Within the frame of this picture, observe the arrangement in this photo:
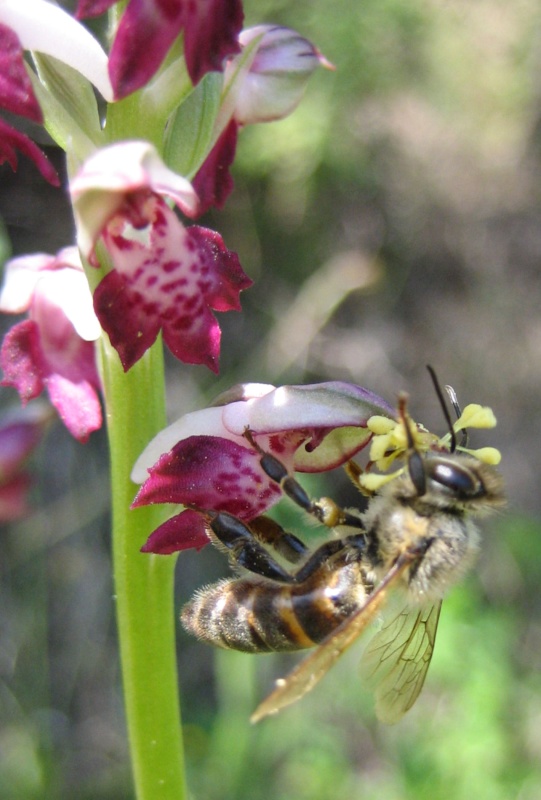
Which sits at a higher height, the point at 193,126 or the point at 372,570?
the point at 193,126

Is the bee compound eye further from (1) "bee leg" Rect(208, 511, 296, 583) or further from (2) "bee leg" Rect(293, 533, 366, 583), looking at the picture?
(1) "bee leg" Rect(208, 511, 296, 583)

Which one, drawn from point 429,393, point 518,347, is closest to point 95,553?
point 429,393

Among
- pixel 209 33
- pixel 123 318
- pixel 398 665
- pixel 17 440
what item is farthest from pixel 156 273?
pixel 17 440

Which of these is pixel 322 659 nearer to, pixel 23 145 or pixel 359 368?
pixel 23 145

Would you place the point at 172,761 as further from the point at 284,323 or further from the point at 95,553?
the point at 284,323

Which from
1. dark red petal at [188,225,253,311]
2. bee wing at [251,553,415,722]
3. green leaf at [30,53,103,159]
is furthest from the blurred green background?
green leaf at [30,53,103,159]

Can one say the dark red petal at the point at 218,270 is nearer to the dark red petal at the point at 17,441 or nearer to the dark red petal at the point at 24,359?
the dark red petal at the point at 24,359
